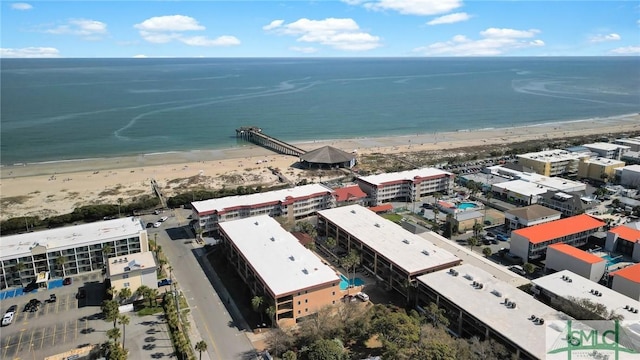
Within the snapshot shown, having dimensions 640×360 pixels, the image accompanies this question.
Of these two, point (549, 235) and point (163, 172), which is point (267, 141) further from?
point (549, 235)

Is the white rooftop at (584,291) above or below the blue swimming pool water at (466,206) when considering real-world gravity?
above

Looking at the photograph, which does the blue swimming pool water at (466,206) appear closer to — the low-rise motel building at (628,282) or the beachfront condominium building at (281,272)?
the low-rise motel building at (628,282)

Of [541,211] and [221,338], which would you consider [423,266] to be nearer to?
[221,338]

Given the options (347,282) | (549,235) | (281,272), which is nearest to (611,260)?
(549,235)

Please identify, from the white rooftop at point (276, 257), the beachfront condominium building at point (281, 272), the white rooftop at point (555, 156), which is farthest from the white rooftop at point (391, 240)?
the white rooftop at point (555, 156)

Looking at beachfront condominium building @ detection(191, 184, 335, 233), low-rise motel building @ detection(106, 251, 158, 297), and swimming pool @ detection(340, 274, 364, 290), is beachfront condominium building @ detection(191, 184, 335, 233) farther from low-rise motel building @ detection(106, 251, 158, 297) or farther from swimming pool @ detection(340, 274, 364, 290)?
swimming pool @ detection(340, 274, 364, 290)

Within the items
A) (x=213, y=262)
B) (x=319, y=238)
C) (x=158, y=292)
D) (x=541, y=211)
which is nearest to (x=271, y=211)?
(x=319, y=238)
